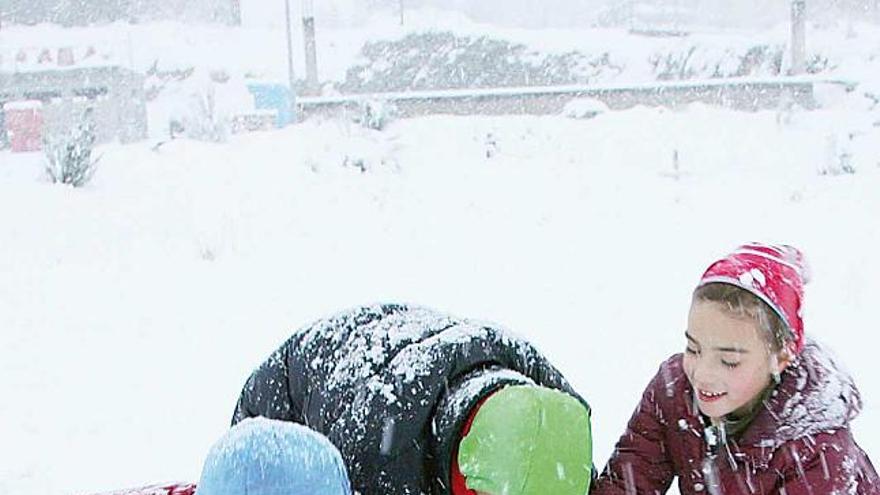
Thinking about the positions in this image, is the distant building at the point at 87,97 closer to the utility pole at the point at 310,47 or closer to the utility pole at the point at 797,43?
the utility pole at the point at 310,47

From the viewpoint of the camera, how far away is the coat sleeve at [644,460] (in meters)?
2.33

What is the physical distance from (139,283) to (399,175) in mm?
4996

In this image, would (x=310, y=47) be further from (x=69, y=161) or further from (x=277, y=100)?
(x=69, y=161)

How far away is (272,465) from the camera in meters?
1.69

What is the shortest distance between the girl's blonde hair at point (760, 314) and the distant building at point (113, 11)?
3343cm

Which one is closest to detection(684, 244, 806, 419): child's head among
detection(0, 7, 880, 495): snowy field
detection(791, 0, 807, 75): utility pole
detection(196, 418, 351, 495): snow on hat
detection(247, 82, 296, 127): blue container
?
detection(196, 418, 351, 495): snow on hat

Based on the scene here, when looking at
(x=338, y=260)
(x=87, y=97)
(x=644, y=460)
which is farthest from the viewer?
(x=87, y=97)

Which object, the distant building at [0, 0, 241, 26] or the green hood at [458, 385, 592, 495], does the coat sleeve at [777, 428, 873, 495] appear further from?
the distant building at [0, 0, 241, 26]

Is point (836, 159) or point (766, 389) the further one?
point (836, 159)

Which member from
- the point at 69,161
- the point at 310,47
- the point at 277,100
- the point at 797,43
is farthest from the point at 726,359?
the point at 310,47

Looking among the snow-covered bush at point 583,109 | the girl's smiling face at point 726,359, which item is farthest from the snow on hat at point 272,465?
the snow-covered bush at point 583,109

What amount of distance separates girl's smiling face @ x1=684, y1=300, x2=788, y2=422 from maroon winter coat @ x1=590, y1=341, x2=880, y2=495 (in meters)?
0.05

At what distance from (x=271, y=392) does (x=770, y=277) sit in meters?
1.09

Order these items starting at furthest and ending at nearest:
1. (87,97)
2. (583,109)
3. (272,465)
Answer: (87,97), (583,109), (272,465)
